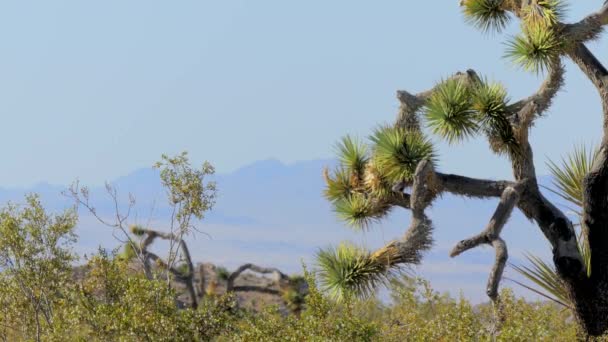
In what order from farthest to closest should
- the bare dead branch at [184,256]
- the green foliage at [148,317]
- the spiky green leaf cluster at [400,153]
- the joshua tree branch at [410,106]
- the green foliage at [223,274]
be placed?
the green foliage at [223,274], the bare dead branch at [184,256], the joshua tree branch at [410,106], the spiky green leaf cluster at [400,153], the green foliage at [148,317]

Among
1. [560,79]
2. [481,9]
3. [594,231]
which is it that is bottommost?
[594,231]

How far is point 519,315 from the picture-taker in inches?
438

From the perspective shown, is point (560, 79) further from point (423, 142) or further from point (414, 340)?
point (414, 340)

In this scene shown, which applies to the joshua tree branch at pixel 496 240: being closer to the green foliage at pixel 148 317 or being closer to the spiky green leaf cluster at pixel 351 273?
the spiky green leaf cluster at pixel 351 273

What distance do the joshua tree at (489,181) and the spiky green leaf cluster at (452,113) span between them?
13 mm

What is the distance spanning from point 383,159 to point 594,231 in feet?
10.3

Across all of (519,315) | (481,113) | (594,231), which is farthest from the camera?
(594,231)

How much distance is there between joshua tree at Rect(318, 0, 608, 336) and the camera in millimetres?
12117

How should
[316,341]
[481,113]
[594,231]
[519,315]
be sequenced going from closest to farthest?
[316,341] → [519,315] → [481,113] → [594,231]

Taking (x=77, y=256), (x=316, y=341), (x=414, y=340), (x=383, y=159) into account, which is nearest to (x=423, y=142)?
(x=383, y=159)

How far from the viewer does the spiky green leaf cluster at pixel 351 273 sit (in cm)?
1190

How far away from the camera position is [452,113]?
1216cm

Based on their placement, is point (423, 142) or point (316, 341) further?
point (423, 142)

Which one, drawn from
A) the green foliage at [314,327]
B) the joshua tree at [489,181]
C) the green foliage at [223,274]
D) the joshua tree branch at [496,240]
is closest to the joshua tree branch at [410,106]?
the joshua tree at [489,181]
